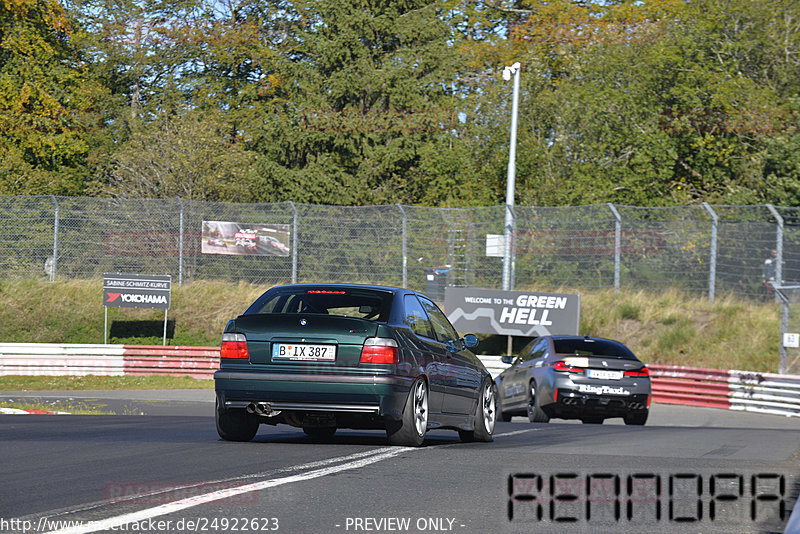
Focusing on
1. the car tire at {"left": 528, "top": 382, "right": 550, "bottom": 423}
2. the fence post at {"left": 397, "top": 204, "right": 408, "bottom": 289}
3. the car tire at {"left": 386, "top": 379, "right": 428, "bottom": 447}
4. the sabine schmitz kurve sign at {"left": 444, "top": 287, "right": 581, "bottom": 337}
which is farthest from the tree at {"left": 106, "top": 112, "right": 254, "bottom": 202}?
the car tire at {"left": 386, "top": 379, "right": 428, "bottom": 447}

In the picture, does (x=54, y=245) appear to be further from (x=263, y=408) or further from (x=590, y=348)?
(x=263, y=408)

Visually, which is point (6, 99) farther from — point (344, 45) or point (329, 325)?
point (329, 325)

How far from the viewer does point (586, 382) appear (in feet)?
60.2

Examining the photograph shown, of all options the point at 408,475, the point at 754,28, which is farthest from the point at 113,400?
the point at 754,28

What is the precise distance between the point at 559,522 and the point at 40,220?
90.7 ft

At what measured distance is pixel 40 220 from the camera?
1266 inches

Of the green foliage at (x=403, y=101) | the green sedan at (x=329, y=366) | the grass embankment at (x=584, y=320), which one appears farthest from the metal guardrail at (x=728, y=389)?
the green sedan at (x=329, y=366)

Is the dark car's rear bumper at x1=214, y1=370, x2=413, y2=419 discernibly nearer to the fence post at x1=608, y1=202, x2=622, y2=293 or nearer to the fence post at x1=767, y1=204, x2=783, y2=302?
the fence post at x1=767, y1=204, x2=783, y2=302

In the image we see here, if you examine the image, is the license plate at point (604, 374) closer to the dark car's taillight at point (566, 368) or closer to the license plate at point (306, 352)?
the dark car's taillight at point (566, 368)

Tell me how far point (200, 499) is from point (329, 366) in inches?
140

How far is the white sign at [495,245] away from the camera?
31406mm

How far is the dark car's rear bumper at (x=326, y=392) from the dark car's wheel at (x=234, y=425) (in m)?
0.35

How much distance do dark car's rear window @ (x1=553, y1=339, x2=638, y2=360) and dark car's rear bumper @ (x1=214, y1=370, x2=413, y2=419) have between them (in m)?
8.52

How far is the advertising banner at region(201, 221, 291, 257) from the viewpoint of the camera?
3294 cm
